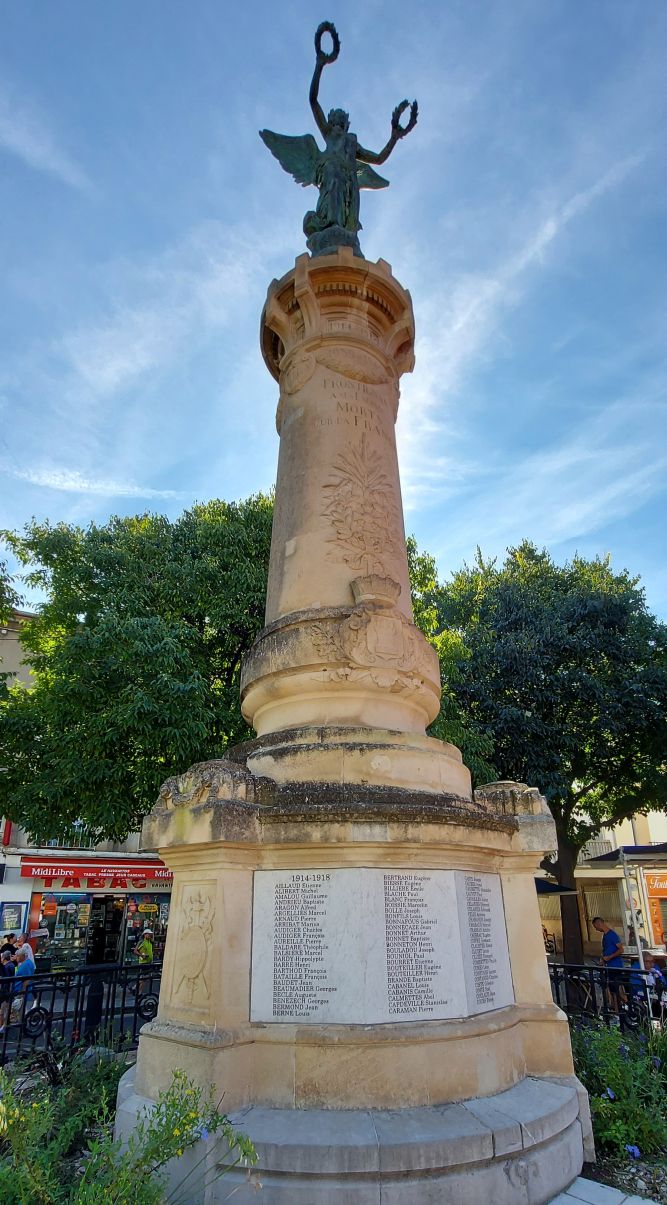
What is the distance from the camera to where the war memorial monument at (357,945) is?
3.39 m

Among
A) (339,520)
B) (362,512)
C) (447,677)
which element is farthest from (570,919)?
(339,520)

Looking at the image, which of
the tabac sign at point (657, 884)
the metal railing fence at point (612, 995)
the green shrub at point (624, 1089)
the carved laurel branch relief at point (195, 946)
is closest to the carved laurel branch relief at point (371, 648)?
the carved laurel branch relief at point (195, 946)

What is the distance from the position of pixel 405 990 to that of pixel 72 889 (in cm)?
2259

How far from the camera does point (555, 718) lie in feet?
58.4

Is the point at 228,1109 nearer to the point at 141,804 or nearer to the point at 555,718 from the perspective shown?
the point at 141,804

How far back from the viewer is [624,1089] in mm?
4539

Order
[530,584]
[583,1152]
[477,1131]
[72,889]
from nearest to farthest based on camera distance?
[477,1131] → [583,1152] → [530,584] → [72,889]

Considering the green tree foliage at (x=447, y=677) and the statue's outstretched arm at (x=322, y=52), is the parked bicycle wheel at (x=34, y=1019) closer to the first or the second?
the green tree foliage at (x=447, y=677)

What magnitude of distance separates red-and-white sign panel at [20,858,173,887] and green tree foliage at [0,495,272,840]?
1174 centimetres

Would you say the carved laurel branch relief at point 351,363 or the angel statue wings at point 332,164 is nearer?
the carved laurel branch relief at point 351,363

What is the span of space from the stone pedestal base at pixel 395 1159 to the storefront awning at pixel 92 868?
20227mm

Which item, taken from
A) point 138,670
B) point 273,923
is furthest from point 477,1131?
point 138,670

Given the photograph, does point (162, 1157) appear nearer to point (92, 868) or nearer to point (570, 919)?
point (570, 919)

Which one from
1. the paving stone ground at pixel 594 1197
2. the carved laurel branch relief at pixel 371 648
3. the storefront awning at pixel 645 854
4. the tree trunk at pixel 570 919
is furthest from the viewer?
the tree trunk at pixel 570 919
